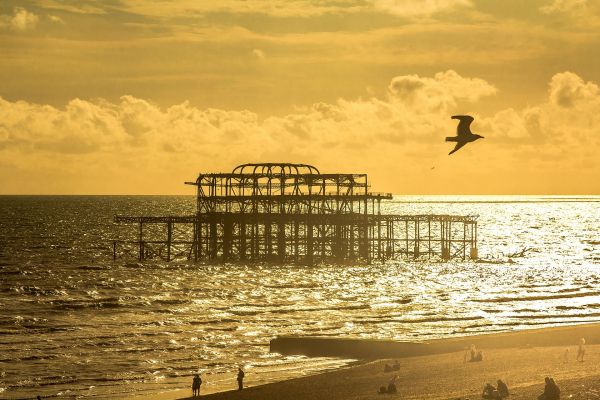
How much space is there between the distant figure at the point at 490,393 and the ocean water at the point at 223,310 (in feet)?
31.5

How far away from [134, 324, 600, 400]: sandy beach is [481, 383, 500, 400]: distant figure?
18.6 inches

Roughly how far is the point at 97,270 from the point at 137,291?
67.7 feet

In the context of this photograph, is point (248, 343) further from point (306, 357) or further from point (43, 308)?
point (43, 308)

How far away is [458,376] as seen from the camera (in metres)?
30.9

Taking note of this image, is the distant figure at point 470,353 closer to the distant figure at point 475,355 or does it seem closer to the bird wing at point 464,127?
the distant figure at point 475,355

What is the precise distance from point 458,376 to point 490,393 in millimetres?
4956

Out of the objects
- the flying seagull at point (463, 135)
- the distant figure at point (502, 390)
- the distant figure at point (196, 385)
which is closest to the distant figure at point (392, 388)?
the distant figure at point (502, 390)

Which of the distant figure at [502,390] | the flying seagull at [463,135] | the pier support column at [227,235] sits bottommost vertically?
the distant figure at [502,390]

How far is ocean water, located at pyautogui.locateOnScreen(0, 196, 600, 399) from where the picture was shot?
3609 cm

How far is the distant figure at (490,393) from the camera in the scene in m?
25.8

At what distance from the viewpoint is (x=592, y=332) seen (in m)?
40.0

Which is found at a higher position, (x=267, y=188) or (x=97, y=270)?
(x=267, y=188)

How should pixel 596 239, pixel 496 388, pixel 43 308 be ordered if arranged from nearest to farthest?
pixel 496 388 → pixel 43 308 → pixel 596 239

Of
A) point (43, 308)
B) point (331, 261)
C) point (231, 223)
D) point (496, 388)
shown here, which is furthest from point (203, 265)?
Result: point (496, 388)
